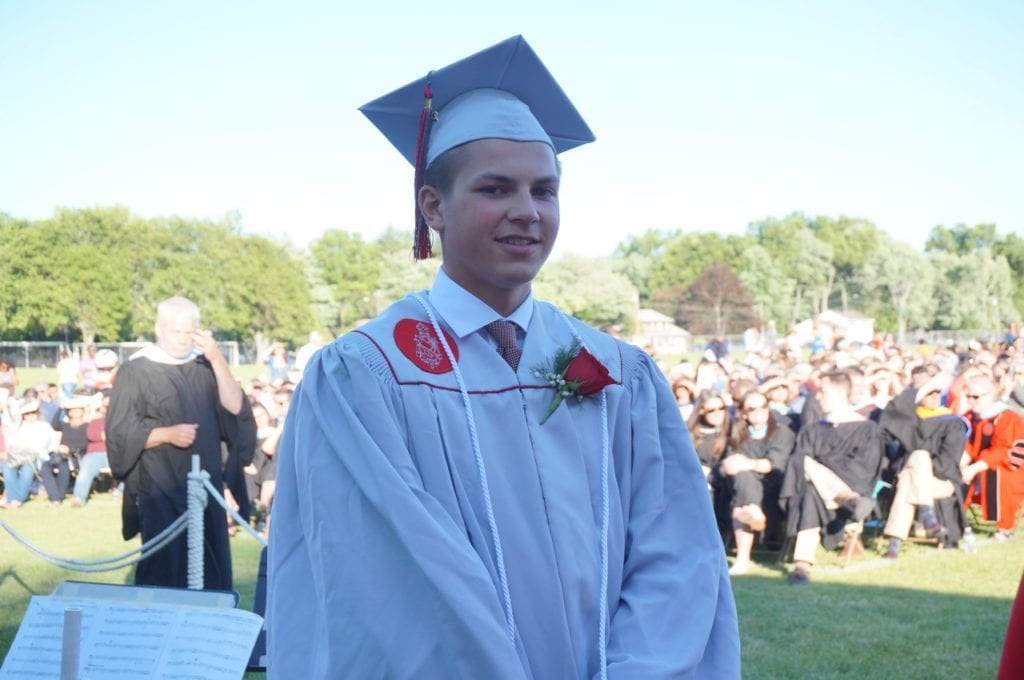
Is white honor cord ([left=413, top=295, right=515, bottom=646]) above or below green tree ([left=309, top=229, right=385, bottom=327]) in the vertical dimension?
below

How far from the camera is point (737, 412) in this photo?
32.9 ft

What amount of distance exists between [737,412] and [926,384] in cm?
276

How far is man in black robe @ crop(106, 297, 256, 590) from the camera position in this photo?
634cm

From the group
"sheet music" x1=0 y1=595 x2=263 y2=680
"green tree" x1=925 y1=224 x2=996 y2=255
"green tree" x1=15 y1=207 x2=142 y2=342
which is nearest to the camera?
"sheet music" x1=0 y1=595 x2=263 y2=680

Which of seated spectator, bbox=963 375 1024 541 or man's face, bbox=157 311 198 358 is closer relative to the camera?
man's face, bbox=157 311 198 358

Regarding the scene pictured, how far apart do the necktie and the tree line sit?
64.4m

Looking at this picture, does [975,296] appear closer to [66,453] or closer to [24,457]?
[66,453]

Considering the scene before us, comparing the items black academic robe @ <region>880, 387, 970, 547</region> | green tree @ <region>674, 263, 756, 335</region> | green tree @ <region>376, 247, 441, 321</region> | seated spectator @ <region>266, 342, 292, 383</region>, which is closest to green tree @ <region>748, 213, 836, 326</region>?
green tree @ <region>674, 263, 756, 335</region>

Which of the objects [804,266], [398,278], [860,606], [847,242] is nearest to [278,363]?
[860,606]

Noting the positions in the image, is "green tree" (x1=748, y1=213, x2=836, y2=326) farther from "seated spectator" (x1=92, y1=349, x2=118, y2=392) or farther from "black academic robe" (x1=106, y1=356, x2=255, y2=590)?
"black academic robe" (x1=106, y1=356, x2=255, y2=590)

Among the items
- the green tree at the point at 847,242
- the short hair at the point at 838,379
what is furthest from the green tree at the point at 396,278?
the short hair at the point at 838,379

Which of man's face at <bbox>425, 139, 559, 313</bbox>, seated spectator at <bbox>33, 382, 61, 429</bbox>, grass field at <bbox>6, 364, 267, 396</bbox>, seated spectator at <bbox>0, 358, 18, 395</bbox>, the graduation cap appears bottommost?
grass field at <bbox>6, 364, 267, 396</bbox>

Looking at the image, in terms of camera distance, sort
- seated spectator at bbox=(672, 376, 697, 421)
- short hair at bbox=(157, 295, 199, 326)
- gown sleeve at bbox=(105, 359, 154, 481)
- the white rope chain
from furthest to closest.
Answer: seated spectator at bbox=(672, 376, 697, 421), short hair at bbox=(157, 295, 199, 326), gown sleeve at bbox=(105, 359, 154, 481), the white rope chain

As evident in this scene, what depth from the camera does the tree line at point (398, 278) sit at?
66812 millimetres
